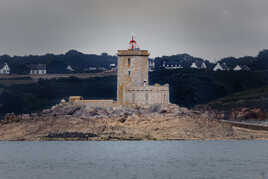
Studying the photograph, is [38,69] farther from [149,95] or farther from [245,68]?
[149,95]

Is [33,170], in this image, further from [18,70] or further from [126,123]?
[18,70]

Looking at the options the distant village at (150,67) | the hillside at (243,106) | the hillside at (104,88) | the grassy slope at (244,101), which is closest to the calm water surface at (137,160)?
the hillside at (243,106)

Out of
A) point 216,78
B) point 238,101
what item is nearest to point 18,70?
point 216,78

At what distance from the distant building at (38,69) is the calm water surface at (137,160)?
73746 millimetres

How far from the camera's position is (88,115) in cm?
7275

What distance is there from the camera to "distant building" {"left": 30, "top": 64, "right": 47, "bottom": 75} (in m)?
151

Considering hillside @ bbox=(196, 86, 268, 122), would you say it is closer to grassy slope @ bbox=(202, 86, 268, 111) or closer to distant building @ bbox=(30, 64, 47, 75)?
grassy slope @ bbox=(202, 86, 268, 111)

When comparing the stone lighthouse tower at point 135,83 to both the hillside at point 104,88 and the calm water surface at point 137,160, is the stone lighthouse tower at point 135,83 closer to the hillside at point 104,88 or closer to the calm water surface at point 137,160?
the calm water surface at point 137,160

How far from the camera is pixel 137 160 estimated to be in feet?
194

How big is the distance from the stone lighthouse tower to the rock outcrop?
132 centimetres

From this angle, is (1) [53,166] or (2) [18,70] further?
(2) [18,70]

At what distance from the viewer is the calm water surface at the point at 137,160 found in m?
51.2

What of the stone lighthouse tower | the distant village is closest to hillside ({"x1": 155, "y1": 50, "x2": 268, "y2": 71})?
the distant village

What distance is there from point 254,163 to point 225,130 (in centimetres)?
1646
